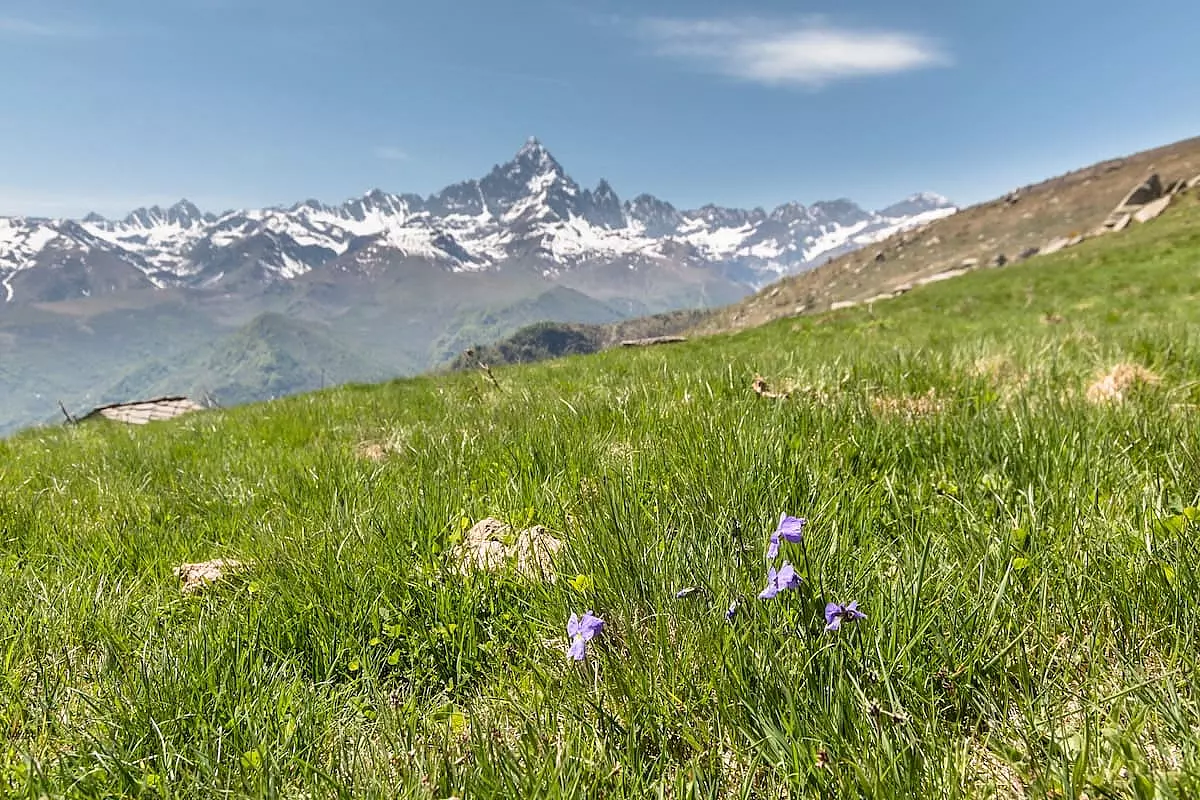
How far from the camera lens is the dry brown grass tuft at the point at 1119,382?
4.36m

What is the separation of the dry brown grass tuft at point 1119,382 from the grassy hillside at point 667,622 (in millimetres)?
275

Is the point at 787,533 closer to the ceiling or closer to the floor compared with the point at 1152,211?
closer to the floor

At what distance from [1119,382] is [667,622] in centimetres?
519

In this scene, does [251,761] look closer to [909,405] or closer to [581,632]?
[581,632]

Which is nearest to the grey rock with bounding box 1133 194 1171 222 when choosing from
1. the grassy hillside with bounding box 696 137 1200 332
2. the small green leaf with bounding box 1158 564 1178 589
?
the grassy hillside with bounding box 696 137 1200 332

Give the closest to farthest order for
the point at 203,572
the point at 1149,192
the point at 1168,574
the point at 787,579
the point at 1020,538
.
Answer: the point at 787,579 < the point at 1168,574 < the point at 1020,538 < the point at 203,572 < the point at 1149,192

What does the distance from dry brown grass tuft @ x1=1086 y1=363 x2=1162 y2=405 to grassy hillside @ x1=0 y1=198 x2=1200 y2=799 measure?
0.27m

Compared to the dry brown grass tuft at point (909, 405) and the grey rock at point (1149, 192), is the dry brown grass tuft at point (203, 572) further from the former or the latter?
the grey rock at point (1149, 192)

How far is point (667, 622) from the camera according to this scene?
→ 1906 millimetres

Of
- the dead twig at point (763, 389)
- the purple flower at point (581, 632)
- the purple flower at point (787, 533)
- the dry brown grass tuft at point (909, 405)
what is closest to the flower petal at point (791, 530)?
the purple flower at point (787, 533)

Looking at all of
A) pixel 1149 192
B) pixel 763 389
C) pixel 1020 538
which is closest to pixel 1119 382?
pixel 763 389

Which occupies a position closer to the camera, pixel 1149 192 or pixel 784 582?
pixel 784 582

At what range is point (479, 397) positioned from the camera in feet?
24.6

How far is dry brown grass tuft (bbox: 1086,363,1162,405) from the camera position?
4359mm
